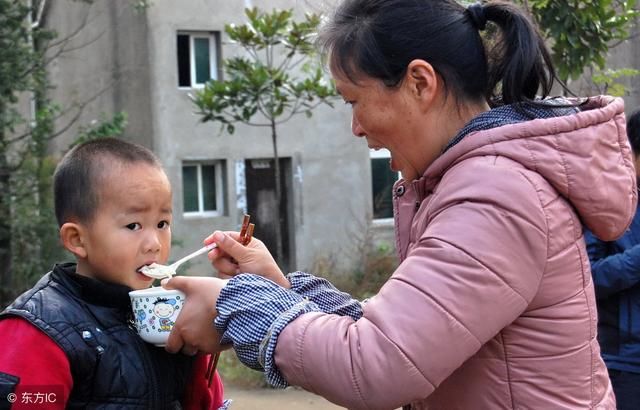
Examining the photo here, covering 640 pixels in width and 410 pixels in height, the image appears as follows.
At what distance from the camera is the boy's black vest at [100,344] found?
188 cm

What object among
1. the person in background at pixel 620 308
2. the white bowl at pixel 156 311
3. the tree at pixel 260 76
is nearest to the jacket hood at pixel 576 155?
the white bowl at pixel 156 311

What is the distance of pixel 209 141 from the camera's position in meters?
13.6

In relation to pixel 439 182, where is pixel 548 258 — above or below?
below

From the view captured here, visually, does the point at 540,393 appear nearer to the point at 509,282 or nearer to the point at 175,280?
the point at 509,282

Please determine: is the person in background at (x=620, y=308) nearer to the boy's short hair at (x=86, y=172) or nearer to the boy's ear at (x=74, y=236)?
the boy's short hair at (x=86, y=172)

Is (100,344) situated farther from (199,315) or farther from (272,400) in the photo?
(272,400)

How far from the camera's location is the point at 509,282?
4.62ft

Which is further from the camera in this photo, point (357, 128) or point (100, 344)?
point (100, 344)

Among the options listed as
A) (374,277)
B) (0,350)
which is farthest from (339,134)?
(0,350)

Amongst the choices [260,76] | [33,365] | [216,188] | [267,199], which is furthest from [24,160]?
[33,365]

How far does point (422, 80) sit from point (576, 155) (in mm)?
321

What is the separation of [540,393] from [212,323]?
24.8 inches

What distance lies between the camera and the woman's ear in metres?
1.58

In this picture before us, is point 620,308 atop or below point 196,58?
below
